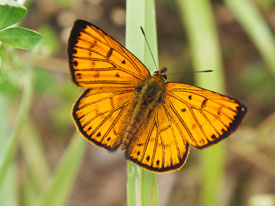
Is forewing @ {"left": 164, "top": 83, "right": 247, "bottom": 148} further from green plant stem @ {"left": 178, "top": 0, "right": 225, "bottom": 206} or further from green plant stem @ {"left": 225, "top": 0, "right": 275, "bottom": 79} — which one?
green plant stem @ {"left": 225, "top": 0, "right": 275, "bottom": 79}

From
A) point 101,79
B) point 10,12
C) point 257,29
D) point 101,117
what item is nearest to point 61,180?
point 101,117

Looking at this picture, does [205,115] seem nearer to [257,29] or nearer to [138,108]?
[138,108]

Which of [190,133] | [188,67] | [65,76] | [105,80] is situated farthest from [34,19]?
[190,133]

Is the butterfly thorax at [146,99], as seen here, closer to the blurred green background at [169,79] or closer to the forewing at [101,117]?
the forewing at [101,117]

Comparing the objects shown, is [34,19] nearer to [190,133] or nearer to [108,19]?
[108,19]

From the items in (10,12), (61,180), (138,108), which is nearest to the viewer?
(10,12)

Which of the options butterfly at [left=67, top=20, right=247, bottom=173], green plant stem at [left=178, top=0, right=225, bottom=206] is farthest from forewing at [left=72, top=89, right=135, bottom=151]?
green plant stem at [left=178, top=0, right=225, bottom=206]
